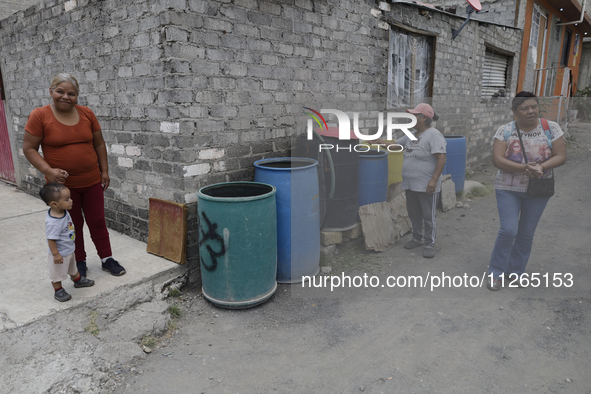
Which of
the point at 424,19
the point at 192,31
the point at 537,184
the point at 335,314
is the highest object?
the point at 424,19

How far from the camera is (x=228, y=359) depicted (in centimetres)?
267

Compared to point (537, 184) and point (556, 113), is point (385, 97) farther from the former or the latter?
point (556, 113)

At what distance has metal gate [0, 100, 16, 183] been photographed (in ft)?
20.1

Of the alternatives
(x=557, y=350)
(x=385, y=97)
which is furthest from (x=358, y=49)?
(x=557, y=350)

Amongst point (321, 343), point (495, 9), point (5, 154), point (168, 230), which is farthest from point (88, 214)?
point (495, 9)

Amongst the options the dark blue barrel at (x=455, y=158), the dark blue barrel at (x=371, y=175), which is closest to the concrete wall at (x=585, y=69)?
the dark blue barrel at (x=455, y=158)

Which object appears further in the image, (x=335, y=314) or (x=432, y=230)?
(x=432, y=230)

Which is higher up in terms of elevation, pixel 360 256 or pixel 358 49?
pixel 358 49

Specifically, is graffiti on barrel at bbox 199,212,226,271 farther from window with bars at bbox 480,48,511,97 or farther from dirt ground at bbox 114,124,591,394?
window with bars at bbox 480,48,511,97

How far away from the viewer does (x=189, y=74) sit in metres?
3.29

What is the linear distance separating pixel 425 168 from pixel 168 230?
106 inches

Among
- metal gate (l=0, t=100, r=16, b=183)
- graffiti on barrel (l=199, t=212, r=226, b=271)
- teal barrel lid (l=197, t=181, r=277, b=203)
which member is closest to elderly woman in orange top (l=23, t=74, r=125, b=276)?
graffiti on barrel (l=199, t=212, r=226, b=271)

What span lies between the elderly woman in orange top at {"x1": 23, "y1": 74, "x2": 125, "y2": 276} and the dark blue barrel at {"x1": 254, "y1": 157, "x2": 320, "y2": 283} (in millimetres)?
1341

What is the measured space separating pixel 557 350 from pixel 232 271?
236 cm
